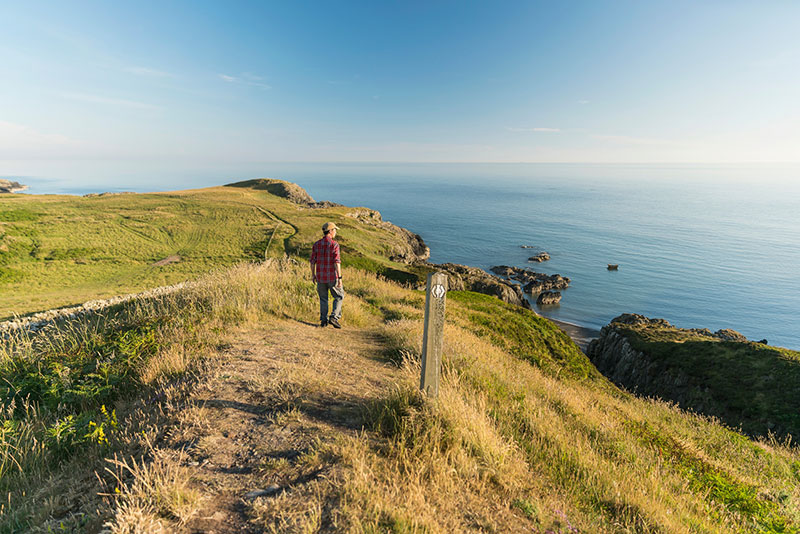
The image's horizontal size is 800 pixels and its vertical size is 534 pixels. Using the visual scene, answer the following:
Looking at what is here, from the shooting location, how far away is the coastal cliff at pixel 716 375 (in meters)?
20.6

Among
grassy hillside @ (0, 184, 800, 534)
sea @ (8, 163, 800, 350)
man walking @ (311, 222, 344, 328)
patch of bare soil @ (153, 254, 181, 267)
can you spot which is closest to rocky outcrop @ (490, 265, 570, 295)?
sea @ (8, 163, 800, 350)

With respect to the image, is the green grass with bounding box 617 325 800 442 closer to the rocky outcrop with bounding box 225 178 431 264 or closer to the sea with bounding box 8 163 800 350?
the sea with bounding box 8 163 800 350

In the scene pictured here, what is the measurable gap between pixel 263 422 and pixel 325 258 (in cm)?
551

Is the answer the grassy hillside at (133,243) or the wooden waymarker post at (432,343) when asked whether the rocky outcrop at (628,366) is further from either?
the wooden waymarker post at (432,343)

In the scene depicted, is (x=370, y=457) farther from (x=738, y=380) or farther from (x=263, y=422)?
(x=738, y=380)

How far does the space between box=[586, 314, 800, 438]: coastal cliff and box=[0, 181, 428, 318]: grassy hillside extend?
22352mm

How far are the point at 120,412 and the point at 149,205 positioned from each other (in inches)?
2857

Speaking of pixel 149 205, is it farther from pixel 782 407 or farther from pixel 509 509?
pixel 782 407

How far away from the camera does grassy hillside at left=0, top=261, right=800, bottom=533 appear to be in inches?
134

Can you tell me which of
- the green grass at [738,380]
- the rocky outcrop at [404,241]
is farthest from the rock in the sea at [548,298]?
the green grass at [738,380]

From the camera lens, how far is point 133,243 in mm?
44094

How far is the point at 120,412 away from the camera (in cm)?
552

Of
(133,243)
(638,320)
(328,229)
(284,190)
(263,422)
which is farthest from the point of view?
(284,190)

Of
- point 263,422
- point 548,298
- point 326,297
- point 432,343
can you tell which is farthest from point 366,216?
point 263,422
